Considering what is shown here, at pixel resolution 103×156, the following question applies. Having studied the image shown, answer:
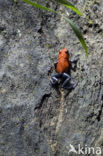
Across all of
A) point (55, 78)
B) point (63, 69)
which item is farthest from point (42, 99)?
point (63, 69)

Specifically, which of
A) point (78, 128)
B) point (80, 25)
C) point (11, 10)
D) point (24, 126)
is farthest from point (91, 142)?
point (11, 10)

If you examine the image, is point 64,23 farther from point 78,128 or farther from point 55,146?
point 55,146

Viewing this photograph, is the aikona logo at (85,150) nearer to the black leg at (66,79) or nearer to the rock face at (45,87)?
the rock face at (45,87)

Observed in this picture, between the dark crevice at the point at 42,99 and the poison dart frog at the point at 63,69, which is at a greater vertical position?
the poison dart frog at the point at 63,69

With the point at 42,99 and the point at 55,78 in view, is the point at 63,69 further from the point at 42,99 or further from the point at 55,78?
the point at 42,99

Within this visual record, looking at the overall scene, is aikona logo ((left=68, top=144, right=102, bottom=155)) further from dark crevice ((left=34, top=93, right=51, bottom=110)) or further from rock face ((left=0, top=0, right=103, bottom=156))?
dark crevice ((left=34, top=93, right=51, bottom=110))

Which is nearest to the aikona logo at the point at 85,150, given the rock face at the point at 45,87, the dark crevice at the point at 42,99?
the rock face at the point at 45,87
